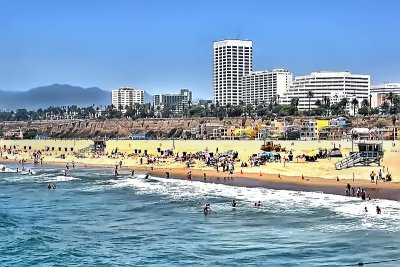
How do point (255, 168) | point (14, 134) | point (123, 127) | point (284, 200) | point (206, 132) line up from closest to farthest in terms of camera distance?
point (284, 200) < point (255, 168) < point (206, 132) < point (123, 127) < point (14, 134)

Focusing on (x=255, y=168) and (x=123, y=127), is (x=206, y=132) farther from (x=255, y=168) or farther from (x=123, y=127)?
(x=255, y=168)

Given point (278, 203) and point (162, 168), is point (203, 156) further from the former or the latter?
point (278, 203)

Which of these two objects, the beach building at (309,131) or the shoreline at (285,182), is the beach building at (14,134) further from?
the shoreline at (285,182)

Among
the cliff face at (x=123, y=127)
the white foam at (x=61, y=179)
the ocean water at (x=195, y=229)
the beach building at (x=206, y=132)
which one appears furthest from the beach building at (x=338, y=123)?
the ocean water at (x=195, y=229)

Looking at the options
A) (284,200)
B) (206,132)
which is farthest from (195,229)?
(206,132)

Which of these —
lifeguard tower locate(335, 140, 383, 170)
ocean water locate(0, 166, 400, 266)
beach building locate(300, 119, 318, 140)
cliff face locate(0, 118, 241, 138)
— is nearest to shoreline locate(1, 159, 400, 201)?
ocean water locate(0, 166, 400, 266)

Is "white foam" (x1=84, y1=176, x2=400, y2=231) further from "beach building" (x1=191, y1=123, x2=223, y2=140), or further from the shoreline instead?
"beach building" (x1=191, y1=123, x2=223, y2=140)
